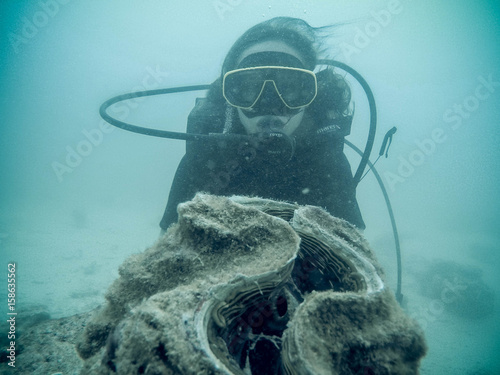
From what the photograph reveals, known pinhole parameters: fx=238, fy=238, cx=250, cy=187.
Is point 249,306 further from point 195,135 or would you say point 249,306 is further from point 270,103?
point 270,103

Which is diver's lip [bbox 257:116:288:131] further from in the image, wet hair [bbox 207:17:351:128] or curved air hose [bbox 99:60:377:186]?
wet hair [bbox 207:17:351:128]

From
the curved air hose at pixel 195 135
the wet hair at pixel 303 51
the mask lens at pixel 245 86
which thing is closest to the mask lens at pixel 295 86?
the mask lens at pixel 245 86

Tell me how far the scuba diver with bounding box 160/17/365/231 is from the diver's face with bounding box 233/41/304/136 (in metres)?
0.01

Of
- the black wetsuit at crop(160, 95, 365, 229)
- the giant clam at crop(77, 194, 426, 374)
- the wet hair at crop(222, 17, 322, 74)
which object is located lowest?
the giant clam at crop(77, 194, 426, 374)

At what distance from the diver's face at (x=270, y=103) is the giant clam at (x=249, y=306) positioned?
86.2 inches

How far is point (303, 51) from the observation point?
392 cm

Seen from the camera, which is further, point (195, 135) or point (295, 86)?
point (295, 86)

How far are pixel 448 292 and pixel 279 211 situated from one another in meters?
18.2

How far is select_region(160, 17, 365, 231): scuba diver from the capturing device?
351 cm

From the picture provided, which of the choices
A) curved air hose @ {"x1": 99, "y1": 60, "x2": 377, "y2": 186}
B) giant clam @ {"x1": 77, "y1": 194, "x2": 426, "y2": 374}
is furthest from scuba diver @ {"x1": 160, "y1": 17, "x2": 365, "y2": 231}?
giant clam @ {"x1": 77, "y1": 194, "x2": 426, "y2": 374}

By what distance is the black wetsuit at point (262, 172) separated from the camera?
11.4 feet

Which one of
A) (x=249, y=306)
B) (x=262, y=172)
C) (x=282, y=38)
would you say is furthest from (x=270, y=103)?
(x=249, y=306)

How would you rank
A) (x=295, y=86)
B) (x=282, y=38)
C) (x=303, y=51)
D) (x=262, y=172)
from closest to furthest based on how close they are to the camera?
(x=262, y=172)
(x=295, y=86)
(x=282, y=38)
(x=303, y=51)

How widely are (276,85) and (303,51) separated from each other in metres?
0.91
